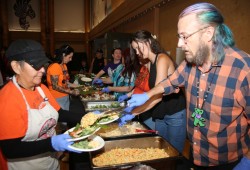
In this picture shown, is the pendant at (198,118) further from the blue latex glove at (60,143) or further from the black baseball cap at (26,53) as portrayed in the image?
the black baseball cap at (26,53)

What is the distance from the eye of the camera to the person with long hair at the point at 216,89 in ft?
3.67

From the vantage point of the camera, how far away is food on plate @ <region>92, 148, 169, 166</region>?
1557mm

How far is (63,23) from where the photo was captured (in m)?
12.3

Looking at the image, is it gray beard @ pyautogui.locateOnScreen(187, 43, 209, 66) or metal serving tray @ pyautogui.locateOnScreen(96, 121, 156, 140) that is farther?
metal serving tray @ pyautogui.locateOnScreen(96, 121, 156, 140)

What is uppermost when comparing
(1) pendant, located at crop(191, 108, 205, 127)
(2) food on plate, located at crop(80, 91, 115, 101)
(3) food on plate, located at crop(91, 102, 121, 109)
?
(1) pendant, located at crop(191, 108, 205, 127)

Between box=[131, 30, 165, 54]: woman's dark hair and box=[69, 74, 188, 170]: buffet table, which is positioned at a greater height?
box=[131, 30, 165, 54]: woman's dark hair

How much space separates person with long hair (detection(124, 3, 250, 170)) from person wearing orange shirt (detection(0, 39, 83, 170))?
2.71ft

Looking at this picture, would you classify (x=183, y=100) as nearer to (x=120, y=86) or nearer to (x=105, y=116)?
(x=105, y=116)

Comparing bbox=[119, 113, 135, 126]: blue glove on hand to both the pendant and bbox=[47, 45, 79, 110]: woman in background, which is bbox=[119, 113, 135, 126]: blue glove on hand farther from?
bbox=[47, 45, 79, 110]: woman in background

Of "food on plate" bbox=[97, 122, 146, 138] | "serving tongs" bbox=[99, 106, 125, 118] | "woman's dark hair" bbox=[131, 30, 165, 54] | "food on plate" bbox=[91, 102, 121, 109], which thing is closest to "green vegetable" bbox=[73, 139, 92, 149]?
"serving tongs" bbox=[99, 106, 125, 118]

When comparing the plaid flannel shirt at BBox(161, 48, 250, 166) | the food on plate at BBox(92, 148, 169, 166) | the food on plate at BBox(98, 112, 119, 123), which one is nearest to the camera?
the plaid flannel shirt at BBox(161, 48, 250, 166)

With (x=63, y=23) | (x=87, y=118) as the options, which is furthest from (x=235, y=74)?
(x=63, y=23)

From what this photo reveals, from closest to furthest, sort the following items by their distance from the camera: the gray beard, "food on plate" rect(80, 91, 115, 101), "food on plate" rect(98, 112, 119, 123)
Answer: the gray beard, "food on plate" rect(98, 112, 119, 123), "food on plate" rect(80, 91, 115, 101)

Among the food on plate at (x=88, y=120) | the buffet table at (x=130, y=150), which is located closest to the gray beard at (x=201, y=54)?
the buffet table at (x=130, y=150)
